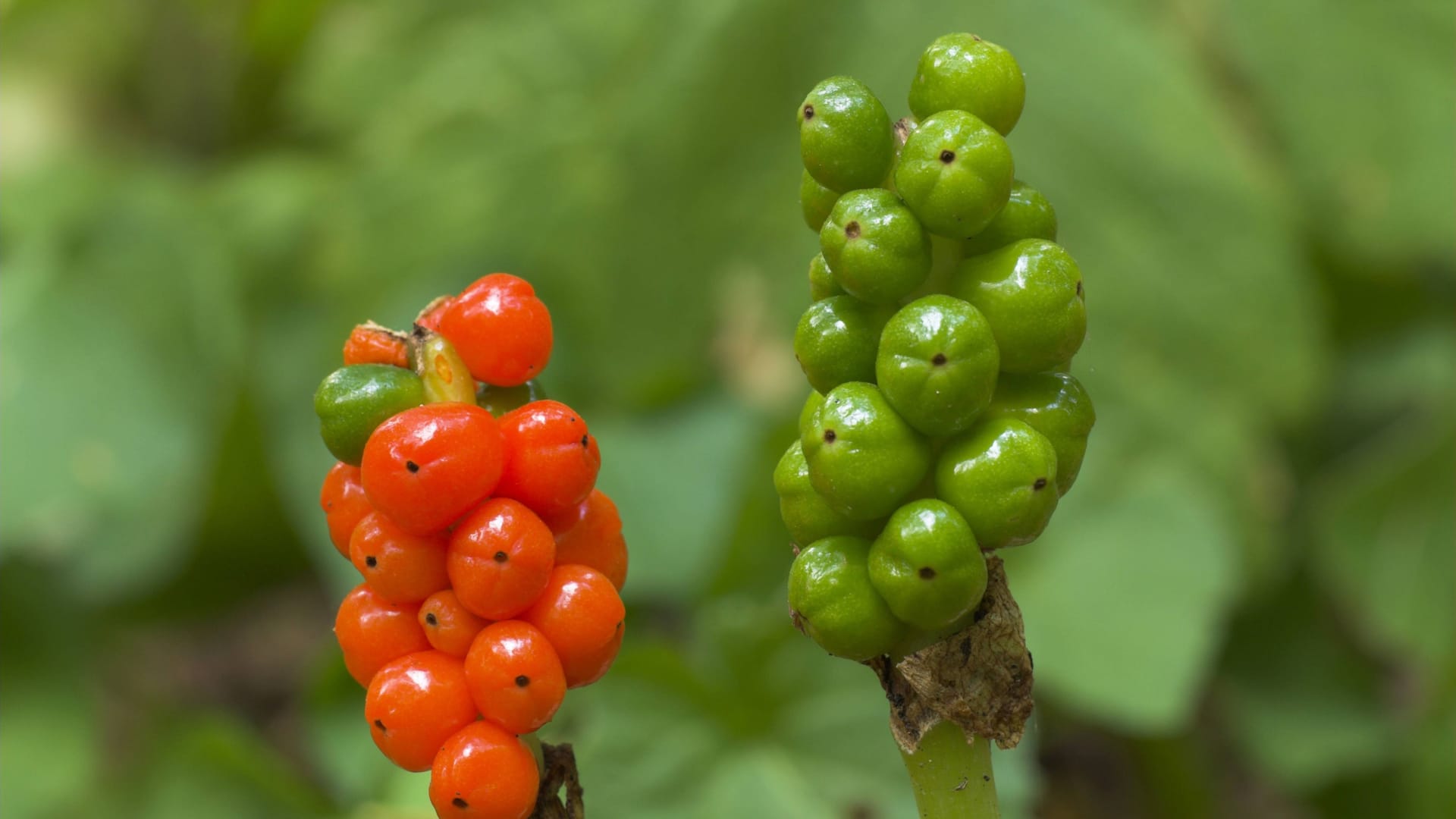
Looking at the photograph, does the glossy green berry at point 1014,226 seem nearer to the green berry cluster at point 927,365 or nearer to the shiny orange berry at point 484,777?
the green berry cluster at point 927,365

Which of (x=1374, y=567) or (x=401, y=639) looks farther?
(x=1374, y=567)

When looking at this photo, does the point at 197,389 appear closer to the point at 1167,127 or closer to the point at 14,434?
the point at 14,434

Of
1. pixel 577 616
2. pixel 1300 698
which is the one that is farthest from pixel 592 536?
pixel 1300 698

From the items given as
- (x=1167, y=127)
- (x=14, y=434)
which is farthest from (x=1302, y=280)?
(x=14, y=434)

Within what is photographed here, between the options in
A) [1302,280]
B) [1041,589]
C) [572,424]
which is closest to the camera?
[572,424]

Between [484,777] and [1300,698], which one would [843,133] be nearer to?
[484,777]

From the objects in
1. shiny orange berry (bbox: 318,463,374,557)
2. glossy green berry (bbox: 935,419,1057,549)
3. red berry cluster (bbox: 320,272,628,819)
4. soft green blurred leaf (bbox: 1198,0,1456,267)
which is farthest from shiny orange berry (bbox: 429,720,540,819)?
soft green blurred leaf (bbox: 1198,0,1456,267)

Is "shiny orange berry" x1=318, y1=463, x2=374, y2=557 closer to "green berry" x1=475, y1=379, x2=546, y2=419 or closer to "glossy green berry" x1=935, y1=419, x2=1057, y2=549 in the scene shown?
"green berry" x1=475, y1=379, x2=546, y2=419
